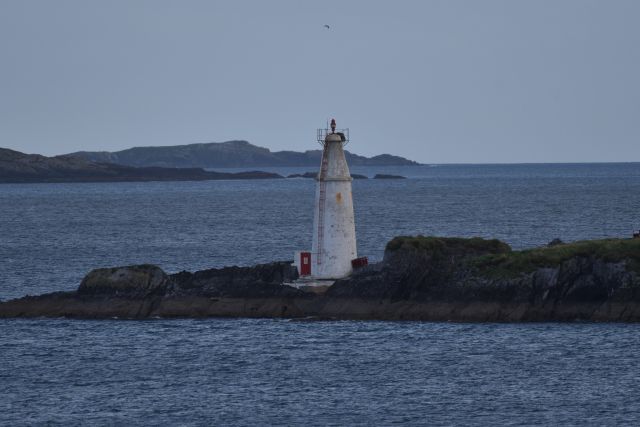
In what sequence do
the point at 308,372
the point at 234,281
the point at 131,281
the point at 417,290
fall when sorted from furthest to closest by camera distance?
the point at 234,281
the point at 131,281
the point at 417,290
the point at 308,372

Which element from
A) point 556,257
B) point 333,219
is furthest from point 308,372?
point 556,257

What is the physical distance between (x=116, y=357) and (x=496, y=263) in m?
16.1

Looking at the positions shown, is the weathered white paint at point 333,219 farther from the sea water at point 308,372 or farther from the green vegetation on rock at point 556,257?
the green vegetation on rock at point 556,257

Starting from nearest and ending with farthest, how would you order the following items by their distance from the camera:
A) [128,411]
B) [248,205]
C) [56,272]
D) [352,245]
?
[128,411]
[352,245]
[56,272]
[248,205]

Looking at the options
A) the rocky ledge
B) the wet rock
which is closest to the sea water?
the rocky ledge

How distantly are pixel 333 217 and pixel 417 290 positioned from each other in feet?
15.7

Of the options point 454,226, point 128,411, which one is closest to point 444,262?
point 128,411

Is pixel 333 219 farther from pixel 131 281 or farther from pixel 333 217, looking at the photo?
pixel 131 281

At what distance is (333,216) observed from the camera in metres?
54.4

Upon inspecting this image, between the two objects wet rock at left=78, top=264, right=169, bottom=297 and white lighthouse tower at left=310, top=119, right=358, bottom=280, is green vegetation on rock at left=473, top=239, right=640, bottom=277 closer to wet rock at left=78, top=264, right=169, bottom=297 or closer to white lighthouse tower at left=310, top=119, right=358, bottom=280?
white lighthouse tower at left=310, top=119, right=358, bottom=280

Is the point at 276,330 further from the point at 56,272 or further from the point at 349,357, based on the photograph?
the point at 56,272

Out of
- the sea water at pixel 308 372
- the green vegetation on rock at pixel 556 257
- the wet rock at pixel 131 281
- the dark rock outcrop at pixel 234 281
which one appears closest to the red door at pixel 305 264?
the dark rock outcrop at pixel 234 281

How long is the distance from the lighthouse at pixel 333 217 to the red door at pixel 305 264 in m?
0.34

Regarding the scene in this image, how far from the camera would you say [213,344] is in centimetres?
4859
